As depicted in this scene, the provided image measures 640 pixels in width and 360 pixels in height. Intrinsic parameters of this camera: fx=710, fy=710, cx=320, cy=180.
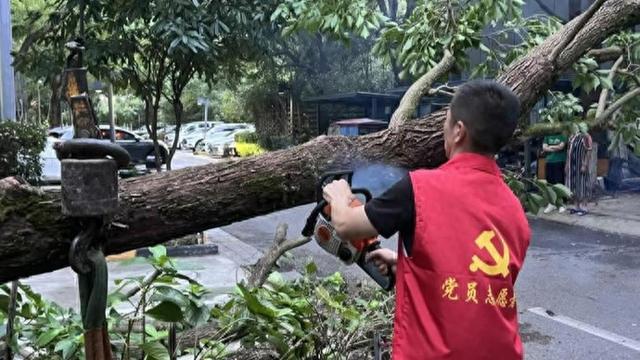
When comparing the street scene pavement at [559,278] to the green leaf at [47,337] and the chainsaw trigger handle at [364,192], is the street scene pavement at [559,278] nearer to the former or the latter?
the green leaf at [47,337]

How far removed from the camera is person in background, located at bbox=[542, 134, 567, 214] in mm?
13747

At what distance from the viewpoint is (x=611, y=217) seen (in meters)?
12.8

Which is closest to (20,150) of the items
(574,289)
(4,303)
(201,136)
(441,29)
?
(574,289)

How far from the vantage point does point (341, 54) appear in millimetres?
25375

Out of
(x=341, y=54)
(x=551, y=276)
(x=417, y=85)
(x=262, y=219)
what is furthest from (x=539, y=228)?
(x=341, y=54)

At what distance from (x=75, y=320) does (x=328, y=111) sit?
79.8 ft

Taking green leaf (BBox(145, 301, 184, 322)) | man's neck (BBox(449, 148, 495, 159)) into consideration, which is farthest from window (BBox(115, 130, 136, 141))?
man's neck (BBox(449, 148, 495, 159))

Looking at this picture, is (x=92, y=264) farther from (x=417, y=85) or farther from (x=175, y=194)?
(x=417, y=85)

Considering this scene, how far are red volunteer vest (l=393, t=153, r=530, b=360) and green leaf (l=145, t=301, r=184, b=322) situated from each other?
100 cm

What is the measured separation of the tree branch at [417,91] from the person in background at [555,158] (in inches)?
376

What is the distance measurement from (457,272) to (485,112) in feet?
1.50

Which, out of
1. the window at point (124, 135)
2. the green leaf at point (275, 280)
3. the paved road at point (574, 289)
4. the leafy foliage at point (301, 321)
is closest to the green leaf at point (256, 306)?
the leafy foliage at point (301, 321)

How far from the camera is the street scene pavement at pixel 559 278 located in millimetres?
6035

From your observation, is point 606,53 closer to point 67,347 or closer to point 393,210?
point 393,210
